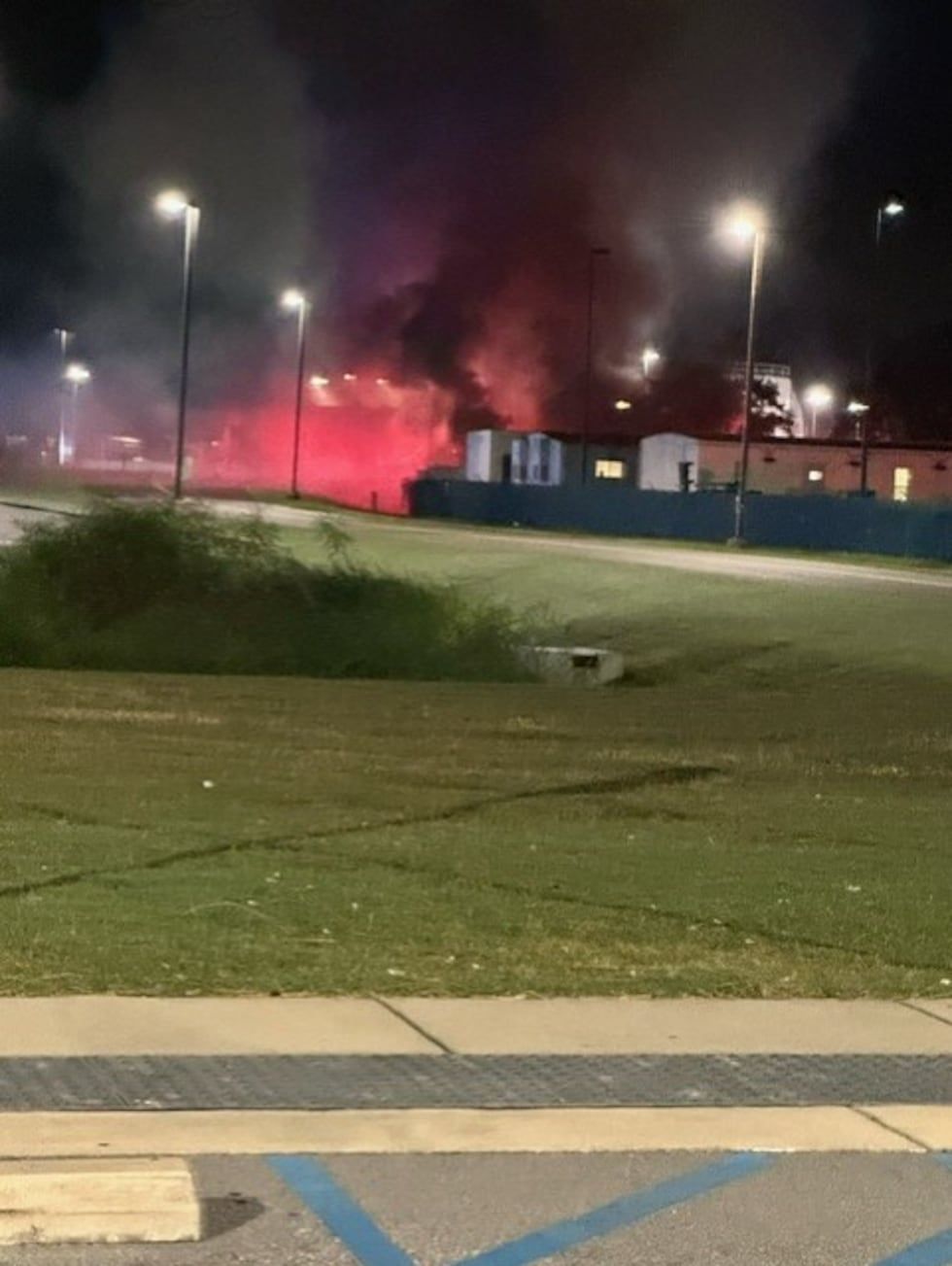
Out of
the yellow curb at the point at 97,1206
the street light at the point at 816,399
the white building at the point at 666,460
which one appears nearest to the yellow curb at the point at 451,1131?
the yellow curb at the point at 97,1206

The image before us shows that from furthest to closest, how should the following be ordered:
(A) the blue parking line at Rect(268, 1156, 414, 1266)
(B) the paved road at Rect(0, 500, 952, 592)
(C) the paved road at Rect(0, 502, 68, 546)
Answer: (C) the paved road at Rect(0, 502, 68, 546) → (B) the paved road at Rect(0, 500, 952, 592) → (A) the blue parking line at Rect(268, 1156, 414, 1266)

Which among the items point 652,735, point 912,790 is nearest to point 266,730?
point 652,735

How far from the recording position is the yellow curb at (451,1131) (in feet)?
20.8

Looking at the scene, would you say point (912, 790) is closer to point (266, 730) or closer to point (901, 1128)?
point (266, 730)

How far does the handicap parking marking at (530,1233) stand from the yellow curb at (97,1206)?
37 centimetres

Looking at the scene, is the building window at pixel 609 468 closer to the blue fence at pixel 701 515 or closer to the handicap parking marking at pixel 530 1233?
the blue fence at pixel 701 515

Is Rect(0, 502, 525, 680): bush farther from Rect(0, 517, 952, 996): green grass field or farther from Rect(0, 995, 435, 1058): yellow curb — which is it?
Rect(0, 995, 435, 1058): yellow curb

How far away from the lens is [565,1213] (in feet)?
19.5

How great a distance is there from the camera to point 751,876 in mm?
10922

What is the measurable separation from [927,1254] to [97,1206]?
86.9 inches

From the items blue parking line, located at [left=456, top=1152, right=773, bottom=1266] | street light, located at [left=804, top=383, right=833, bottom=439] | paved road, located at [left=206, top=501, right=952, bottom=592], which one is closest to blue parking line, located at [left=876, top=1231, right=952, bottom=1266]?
blue parking line, located at [left=456, top=1152, right=773, bottom=1266]

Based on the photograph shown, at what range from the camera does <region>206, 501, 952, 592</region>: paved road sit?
4138 cm

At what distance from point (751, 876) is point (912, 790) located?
419 centimetres

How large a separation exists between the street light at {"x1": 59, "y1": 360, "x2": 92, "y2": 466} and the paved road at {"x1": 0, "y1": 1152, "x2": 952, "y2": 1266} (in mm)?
111729
